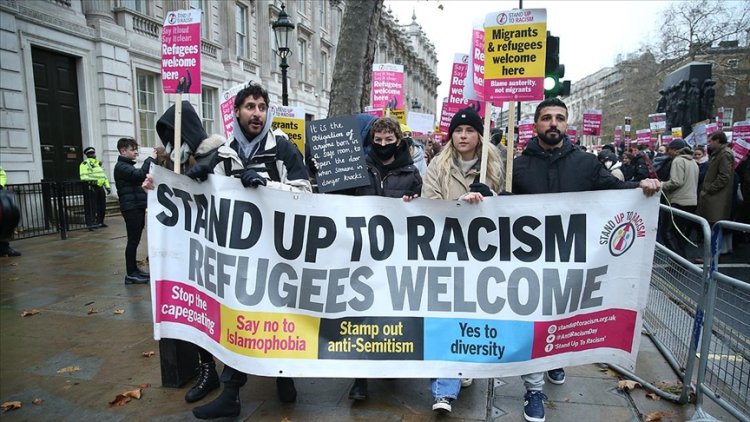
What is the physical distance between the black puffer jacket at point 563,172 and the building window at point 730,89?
48492mm

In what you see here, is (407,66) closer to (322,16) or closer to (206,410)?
(322,16)

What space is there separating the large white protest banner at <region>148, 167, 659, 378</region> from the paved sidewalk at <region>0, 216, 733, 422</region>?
0.41 metres

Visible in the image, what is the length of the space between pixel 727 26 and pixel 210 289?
4850 centimetres

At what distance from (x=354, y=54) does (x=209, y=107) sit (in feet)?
41.5

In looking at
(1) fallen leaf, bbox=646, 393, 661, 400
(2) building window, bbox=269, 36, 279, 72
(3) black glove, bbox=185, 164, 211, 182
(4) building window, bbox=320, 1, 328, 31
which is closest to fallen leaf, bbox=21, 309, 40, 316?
(3) black glove, bbox=185, 164, 211, 182

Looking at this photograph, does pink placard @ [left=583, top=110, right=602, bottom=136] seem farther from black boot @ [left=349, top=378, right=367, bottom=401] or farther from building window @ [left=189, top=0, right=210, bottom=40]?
black boot @ [left=349, top=378, right=367, bottom=401]

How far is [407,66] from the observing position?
197 feet

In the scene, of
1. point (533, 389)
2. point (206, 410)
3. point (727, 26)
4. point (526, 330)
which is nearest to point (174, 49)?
point (206, 410)

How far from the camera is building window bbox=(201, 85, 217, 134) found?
62.1 ft

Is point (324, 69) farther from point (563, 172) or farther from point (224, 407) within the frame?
point (224, 407)

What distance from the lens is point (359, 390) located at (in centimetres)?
328

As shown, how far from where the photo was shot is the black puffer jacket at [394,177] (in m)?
3.59

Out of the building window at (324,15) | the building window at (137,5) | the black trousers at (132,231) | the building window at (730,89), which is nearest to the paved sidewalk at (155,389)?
the black trousers at (132,231)

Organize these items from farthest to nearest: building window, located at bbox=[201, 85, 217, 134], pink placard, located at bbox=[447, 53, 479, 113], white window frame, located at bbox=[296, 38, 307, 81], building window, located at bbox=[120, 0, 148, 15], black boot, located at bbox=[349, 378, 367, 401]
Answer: white window frame, located at bbox=[296, 38, 307, 81] → building window, located at bbox=[201, 85, 217, 134] → building window, located at bbox=[120, 0, 148, 15] → pink placard, located at bbox=[447, 53, 479, 113] → black boot, located at bbox=[349, 378, 367, 401]
